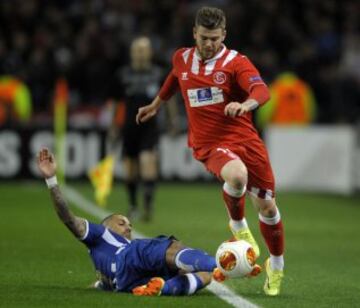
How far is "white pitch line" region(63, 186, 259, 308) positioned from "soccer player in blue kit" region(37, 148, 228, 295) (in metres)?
0.20

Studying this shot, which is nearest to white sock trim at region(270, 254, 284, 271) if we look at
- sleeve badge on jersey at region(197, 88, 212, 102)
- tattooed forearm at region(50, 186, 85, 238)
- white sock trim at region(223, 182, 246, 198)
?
white sock trim at region(223, 182, 246, 198)

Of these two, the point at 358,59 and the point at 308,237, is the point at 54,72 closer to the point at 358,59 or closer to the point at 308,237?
the point at 358,59

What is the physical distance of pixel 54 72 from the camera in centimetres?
2183

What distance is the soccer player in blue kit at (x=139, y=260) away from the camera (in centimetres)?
806

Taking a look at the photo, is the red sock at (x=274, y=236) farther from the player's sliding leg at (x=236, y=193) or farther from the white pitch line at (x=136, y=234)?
the white pitch line at (x=136, y=234)

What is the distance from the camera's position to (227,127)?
8648 millimetres

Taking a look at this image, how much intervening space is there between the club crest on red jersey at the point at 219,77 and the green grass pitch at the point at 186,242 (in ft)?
4.88

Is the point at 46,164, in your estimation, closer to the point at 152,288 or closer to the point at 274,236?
the point at 152,288

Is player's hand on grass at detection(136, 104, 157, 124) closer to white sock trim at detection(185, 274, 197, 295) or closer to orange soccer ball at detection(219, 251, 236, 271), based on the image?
white sock trim at detection(185, 274, 197, 295)

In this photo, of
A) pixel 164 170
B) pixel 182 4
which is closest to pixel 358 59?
pixel 182 4

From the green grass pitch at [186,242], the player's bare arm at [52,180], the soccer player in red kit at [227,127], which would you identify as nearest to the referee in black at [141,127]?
the green grass pitch at [186,242]

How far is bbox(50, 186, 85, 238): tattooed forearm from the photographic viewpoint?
26.6ft

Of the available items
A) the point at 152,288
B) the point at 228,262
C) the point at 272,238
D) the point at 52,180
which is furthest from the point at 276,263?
the point at 52,180

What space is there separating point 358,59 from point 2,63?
22.5 feet
